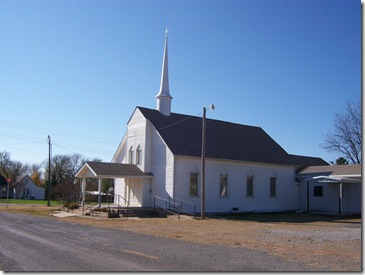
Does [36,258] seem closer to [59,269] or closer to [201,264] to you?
[59,269]

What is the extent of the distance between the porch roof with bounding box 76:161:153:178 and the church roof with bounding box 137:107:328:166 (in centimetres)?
323

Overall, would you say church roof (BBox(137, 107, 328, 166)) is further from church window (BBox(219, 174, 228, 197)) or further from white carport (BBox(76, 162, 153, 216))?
white carport (BBox(76, 162, 153, 216))

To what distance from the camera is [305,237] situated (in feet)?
55.1

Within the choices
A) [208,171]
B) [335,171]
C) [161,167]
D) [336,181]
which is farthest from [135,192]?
[335,171]

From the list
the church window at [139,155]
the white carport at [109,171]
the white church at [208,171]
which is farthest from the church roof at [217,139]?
the white carport at [109,171]

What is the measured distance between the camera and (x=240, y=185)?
33.7 m

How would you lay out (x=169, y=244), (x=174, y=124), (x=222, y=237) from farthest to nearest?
(x=174, y=124)
(x=222, y=237)
(x=169, y=244)

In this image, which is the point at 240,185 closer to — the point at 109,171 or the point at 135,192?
the point at 135,192

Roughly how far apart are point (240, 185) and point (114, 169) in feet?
32.5

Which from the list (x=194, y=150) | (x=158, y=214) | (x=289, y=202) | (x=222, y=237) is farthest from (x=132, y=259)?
(x=289, y=202)

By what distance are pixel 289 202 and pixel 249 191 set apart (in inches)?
200

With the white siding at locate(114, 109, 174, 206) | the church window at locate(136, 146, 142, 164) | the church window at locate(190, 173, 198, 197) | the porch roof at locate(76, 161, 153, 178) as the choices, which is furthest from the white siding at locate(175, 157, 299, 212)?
the church window at locate(136, 146, 142, 164)

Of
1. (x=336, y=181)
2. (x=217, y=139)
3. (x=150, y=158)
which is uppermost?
(x=217, y=139)

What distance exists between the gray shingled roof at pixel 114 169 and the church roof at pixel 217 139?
3240 millimetres
